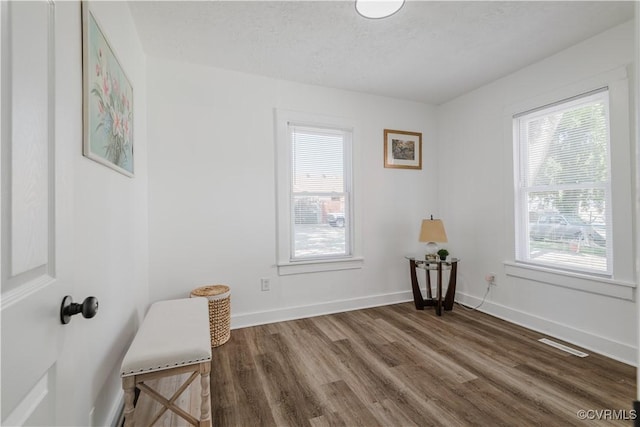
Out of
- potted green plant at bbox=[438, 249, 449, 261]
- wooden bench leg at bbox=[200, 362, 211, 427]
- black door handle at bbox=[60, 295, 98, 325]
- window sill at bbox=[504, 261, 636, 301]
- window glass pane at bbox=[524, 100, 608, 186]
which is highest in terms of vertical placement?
window glass pane at bbox=[524, 100, 608, 186]

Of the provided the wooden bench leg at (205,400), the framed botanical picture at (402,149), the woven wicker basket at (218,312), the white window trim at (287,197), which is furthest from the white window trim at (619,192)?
the woven wicker basket at (218,312)

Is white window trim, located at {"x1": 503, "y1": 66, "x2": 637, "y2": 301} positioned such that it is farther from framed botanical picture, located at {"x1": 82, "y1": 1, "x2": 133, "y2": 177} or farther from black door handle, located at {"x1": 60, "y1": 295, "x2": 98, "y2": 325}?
framed botanical picture, located at {"x1": 82, "y1": 1, "x2": 133, "y2": 177}

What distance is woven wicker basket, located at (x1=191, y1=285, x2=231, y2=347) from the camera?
235 cm

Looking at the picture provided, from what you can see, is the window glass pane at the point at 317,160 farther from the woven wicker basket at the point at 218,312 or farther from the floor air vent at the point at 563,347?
the floor air vent at the point at 563,347

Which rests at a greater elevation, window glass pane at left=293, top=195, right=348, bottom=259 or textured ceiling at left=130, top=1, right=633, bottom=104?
textured ceiling at left=130, top=1, right=633, bottom=104

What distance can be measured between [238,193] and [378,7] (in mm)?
1929

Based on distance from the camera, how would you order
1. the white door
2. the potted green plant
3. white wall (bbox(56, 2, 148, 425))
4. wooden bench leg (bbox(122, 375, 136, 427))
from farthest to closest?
the potted green plant < wooden bench leg (bbox(122, 375, 136, 427)) < white wall (bbox(56, 2, 148, 425)) < the white door

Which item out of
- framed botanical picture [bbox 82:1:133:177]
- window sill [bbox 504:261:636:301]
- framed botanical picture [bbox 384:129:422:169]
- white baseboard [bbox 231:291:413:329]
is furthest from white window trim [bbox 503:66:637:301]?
framed botanical picture [bbox 82:1:133:177]

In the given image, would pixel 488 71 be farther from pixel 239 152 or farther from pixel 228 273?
pixel 228 273

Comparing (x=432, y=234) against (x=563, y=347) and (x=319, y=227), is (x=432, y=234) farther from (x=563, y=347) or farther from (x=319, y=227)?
(x=563, y=347)

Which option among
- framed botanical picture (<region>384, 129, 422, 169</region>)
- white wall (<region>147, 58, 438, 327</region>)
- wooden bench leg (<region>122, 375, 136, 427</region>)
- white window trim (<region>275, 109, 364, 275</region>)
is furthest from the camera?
framed botanical picture (<region>384, 129, 422, 169</region>)

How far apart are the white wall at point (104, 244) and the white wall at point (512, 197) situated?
3.35 meters

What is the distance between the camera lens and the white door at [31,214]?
0.49m

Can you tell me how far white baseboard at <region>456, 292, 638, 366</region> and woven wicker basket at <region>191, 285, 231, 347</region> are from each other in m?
2.73
